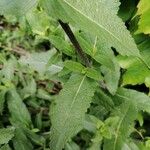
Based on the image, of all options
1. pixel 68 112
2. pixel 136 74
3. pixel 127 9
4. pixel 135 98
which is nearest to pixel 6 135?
pixel 68 112

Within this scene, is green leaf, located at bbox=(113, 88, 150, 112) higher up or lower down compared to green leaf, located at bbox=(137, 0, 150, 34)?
lower down

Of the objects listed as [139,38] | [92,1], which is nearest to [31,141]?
[139,38]

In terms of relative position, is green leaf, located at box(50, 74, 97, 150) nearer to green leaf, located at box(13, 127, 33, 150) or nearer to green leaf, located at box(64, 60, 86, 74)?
green leaf, located at box(64, 60, 86, 74)

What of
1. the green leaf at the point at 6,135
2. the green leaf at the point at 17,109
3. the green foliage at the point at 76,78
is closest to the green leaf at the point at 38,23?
the green foliage at the point at 76,78

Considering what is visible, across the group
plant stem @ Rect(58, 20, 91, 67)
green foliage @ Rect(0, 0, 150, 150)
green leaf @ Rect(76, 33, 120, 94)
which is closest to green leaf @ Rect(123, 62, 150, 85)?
→ green foliage @ Rect(0, 0, 150, 150)

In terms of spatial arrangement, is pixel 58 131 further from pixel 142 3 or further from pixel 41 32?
pixel 142 3

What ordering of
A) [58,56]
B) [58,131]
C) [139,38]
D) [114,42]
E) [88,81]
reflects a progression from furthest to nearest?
[139,38]
[58,56]
[88,81]
[58,131]
[114,42]

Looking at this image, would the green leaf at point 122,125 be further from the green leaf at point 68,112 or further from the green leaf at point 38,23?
the green leaf at point 38,23
